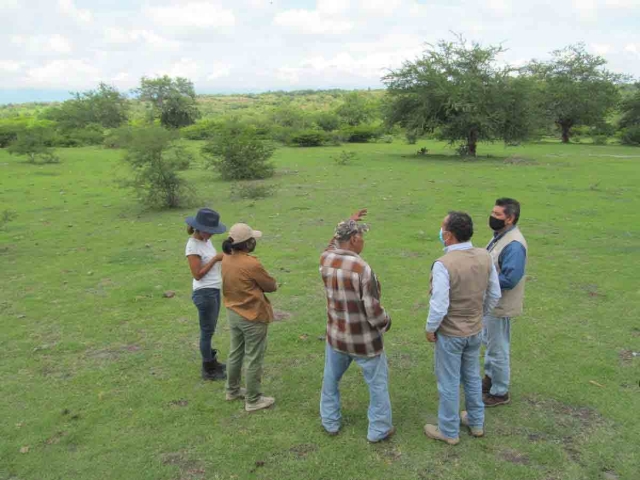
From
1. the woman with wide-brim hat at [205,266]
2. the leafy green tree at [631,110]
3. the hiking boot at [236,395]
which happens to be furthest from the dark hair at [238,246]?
the leafy green tree at [631,110]

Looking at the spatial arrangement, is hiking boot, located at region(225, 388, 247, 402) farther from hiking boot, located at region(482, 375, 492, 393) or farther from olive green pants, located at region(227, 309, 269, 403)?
hiking boot, located at region(482, 375, 492, 393)

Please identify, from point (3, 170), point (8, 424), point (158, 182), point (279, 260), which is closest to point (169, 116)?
point (3, 170)

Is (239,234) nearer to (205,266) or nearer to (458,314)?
(205,266)

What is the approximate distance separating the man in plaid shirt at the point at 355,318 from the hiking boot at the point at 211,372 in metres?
1.58

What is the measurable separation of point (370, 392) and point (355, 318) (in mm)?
713

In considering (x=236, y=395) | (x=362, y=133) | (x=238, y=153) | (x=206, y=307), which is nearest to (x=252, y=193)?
(x=238, y=153)

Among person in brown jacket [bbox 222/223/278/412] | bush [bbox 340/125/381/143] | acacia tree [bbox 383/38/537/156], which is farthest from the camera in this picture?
bush [bbox 340/125/381/143]

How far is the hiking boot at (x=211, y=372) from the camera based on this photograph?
5.21 metres

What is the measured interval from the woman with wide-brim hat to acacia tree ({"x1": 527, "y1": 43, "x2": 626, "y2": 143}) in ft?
133

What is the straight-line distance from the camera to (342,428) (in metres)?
4.30

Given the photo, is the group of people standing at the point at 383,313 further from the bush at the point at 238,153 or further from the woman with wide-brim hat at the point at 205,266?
the bush at the point at 238,153

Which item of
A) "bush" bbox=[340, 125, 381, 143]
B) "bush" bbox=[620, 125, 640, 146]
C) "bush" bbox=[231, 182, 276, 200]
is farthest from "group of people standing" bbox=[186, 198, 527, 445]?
"bush" bbox=[620, 125, 640, 146]

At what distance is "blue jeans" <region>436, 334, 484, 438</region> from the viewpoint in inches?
154

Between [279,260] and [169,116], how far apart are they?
164 ft
